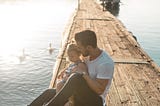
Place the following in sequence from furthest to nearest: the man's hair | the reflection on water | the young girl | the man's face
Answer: the reflection on water
the young girl
the man's face
the man's hair

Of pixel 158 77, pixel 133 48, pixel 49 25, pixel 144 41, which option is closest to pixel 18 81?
pixel 133 48

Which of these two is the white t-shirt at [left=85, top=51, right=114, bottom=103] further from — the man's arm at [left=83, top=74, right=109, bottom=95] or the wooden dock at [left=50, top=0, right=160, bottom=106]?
the wooden dock at [left=50, top=0, right=160, bottom=106]

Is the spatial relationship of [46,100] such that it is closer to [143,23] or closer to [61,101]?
[61,101]

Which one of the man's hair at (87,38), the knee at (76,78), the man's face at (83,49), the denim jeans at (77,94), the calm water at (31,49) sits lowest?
the calm water at (31,49)

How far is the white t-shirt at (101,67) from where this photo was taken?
491cm

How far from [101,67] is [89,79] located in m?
0.24

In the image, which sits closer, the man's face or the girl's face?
the man's face

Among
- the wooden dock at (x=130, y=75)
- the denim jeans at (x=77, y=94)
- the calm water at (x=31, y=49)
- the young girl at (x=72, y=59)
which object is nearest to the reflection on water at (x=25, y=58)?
the calm water at (x=31, y=49)

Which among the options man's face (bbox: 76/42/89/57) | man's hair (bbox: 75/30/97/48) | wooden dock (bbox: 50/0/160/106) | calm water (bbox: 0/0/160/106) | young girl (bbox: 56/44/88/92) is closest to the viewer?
man's hair (bbox: 75/30/97/48)

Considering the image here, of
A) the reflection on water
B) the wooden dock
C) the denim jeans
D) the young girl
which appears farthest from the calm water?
the denim jeans

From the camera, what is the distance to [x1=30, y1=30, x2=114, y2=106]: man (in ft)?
16.1

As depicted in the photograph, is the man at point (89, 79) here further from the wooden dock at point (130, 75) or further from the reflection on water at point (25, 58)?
the reflection on water at point (25, 58)

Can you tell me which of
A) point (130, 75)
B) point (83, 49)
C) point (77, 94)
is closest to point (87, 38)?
point (83, 49)

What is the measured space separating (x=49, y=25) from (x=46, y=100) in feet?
93.5
